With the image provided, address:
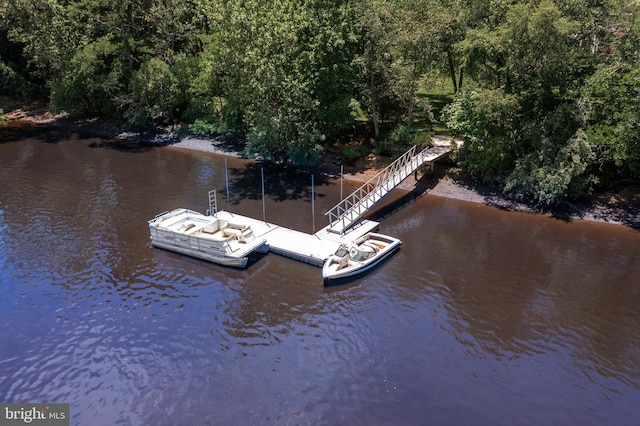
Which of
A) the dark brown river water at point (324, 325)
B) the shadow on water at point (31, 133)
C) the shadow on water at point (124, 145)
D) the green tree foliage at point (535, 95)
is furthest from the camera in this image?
the shadow on water at point (31, 133)

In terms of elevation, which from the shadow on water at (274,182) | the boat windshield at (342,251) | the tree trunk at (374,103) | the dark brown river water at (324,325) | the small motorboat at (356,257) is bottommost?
the dark brown river water at (324,325)

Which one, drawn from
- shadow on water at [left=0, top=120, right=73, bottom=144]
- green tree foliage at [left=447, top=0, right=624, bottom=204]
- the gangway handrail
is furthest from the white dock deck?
shadow on water at [left=0, top=120, right=73, bottom=144]

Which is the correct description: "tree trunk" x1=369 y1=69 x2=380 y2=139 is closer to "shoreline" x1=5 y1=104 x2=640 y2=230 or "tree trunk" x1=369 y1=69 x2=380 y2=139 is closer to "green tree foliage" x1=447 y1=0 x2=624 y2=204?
"shoreline" x1=5 y1=104 x2=640 y2=230

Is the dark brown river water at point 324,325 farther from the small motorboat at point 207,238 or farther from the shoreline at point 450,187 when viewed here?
Result: the shoreline at point 450,187

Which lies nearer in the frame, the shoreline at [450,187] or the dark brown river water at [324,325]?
the dark brown river water at [324,325]

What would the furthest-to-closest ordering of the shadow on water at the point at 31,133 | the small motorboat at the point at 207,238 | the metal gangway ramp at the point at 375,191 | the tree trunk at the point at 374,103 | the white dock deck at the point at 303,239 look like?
→ the shadow on water at the point at 31,133, the tree trunk at the point at 374,103, the metal gangway ramp at the point at 375,191, the white dock deck at the point at 303,239, the small motorboat at the point at 207,238

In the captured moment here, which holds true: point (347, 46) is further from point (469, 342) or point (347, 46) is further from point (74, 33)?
point (74, 33)

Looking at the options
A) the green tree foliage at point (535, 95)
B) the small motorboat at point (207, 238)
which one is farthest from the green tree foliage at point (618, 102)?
the small motorboat at point (207, 238)

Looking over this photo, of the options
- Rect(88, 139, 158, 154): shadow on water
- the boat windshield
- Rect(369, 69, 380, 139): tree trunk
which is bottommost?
the boat windshield
